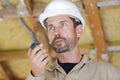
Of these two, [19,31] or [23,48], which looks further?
[23,48]

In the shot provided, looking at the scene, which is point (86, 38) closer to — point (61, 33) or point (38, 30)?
point (38, 30)

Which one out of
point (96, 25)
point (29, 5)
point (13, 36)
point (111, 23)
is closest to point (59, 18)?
point (29, 5)

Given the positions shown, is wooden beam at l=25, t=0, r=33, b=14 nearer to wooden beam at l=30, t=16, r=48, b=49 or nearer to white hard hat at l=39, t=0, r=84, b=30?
wooden beam at l=30, t=16, r=48, b=49

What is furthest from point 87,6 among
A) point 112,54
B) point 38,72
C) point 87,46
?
point 38,72

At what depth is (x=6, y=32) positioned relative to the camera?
3953mm

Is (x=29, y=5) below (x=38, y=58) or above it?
above

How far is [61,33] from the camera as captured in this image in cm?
214

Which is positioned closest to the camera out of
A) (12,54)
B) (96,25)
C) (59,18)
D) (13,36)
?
(59,18)

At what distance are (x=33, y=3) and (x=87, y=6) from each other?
57 cm

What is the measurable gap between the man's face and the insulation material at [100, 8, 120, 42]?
149cm

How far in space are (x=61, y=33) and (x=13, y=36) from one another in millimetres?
1981

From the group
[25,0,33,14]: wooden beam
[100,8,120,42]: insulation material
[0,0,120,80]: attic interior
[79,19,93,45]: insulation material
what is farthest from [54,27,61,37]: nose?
[79,19,93,45]: insulation material

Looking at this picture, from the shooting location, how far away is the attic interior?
343cm

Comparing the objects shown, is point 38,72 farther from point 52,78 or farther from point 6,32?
point 6,32
